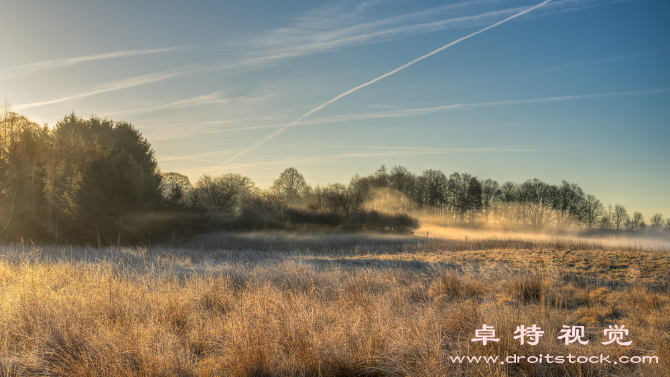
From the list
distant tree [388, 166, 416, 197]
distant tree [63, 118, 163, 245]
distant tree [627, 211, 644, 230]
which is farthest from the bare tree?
distant tree [63, 118, 163, 245]

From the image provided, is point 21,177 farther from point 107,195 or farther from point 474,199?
point 474,199

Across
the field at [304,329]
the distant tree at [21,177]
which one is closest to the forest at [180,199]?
the distant tree at [21,177]

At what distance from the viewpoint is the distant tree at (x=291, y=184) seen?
57.6 metres

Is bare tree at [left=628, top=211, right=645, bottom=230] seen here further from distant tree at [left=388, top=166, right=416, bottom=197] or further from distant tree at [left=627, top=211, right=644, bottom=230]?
distant tree at [left=388, top=166, right=416, bottom=197]

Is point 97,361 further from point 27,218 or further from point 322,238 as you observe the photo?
point 322,238

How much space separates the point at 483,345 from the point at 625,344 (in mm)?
2115

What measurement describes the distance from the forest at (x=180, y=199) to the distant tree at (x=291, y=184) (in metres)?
0.16

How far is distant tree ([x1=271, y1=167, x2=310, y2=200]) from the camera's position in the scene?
57625 mm

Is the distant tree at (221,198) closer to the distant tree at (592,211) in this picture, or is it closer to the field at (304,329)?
the field at (304,329)

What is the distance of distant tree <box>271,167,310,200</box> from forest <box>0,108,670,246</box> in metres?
0.16

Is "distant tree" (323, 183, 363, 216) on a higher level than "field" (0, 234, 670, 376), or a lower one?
higher

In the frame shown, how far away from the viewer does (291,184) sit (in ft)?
190

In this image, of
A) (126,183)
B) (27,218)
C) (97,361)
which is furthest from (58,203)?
(97,361)

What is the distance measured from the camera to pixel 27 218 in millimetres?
27453
